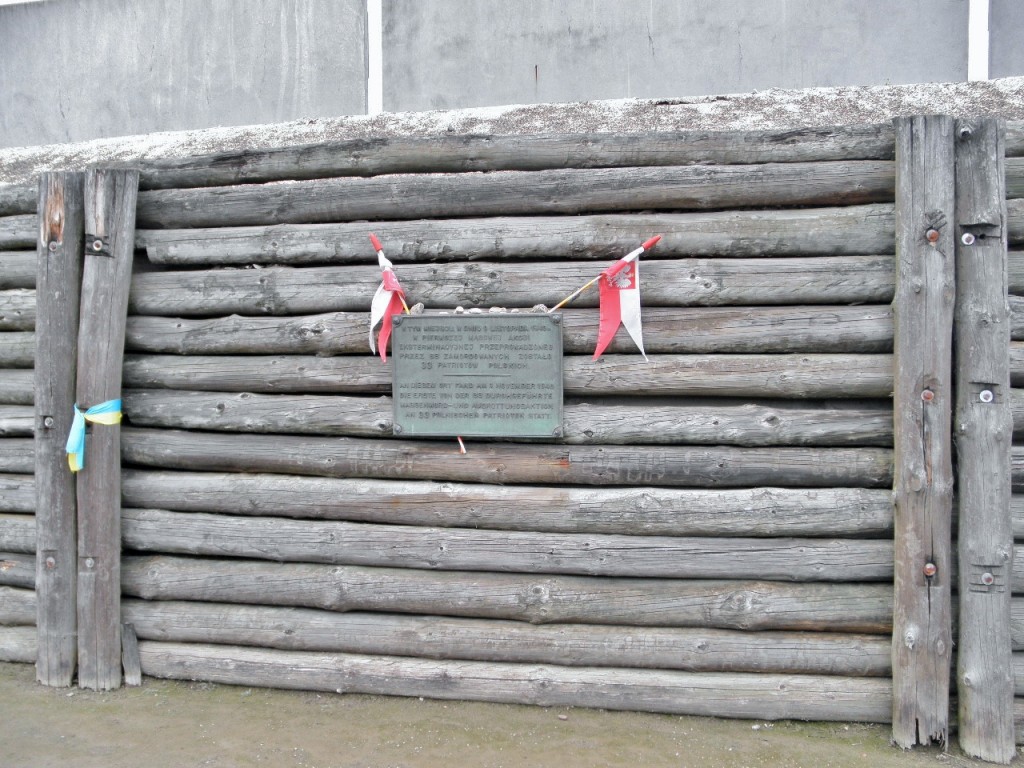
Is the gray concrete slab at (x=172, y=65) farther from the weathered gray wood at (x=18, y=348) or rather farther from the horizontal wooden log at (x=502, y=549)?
Answer: the horizontal wooden log at (x=502, y=549)

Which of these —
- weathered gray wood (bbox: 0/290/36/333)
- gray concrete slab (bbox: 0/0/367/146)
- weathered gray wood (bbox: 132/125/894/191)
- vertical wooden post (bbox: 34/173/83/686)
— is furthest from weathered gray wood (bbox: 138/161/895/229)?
gray concrete slab (bbox: 0/0/367/146)

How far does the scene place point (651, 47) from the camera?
526 centimetres

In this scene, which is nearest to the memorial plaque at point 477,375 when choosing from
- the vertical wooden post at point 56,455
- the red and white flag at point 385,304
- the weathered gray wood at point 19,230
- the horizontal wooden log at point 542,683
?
the red and white flag at point 385,304

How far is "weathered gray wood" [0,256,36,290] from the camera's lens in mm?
4684

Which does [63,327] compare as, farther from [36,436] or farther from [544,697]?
[544,697]

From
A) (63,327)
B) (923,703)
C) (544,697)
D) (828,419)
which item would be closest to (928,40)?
(828,419)

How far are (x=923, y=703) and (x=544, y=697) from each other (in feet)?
5.91

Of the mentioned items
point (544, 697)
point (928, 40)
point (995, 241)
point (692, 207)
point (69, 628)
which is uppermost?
point (928, 40)

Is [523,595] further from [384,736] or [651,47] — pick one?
[651,47]

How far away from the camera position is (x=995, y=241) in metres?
Result: 3.63

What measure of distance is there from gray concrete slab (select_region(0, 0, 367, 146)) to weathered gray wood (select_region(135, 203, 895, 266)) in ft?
5.83

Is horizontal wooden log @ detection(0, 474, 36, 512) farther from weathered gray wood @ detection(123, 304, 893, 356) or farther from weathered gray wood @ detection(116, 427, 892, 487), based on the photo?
weathered gray wood @ detection(123, 304, 893, 356)

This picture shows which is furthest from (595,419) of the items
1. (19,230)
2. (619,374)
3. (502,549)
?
(19,230)

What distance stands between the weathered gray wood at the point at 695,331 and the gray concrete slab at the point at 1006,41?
2335 millimetres
